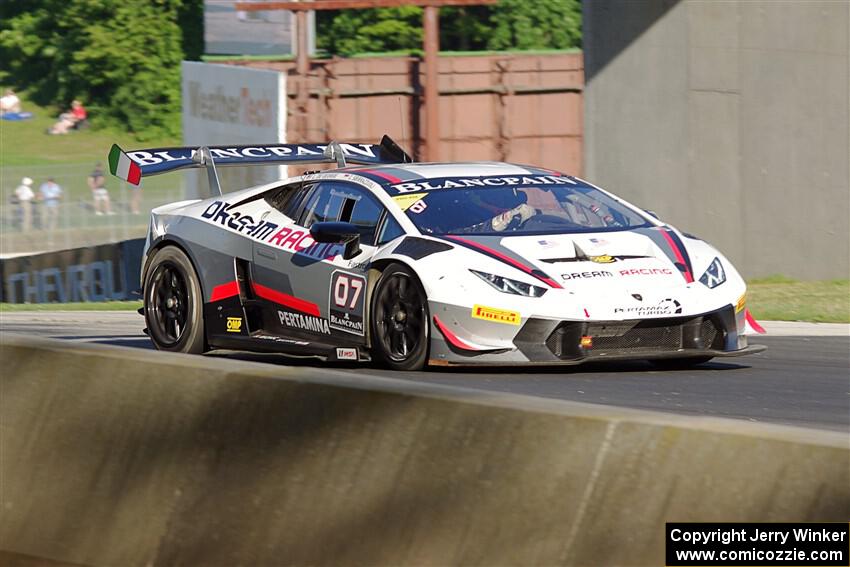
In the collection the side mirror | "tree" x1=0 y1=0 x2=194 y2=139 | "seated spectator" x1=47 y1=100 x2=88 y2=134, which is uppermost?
"tree" x1=0 y1=0 x2=194 y2=139

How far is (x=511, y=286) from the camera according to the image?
893 centimetres

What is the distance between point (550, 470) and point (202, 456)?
1.43 metres

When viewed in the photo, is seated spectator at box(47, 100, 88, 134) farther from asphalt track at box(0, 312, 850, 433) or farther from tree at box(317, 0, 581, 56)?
asphalt track at box(0, 312, 850, 433)

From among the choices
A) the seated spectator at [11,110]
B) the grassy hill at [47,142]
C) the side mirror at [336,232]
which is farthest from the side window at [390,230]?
the seated spectator at [11,110]

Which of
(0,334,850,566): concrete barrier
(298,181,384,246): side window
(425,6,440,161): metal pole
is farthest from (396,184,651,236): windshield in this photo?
(425,6,440,161): metal pole

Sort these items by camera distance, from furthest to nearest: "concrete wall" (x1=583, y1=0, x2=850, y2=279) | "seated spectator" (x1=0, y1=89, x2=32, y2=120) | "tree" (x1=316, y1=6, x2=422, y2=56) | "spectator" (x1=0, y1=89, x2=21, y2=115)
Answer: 1. "tree" (x1=316, y1=6, x2=422, y2=56)
2. "spectator" (x1=0, y1=89, x2=21, y2=115)
3. "seated spectator" (x1=0, y1=89, x2=32, y2=120)
4. "concrete wall" (x1=583, y1=0, x2=850, y2=279)

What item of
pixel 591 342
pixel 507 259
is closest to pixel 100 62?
pixel 507 259

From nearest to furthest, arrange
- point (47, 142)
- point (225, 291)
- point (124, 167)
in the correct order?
point (225, 291), point (124, 167), point (47, 142)

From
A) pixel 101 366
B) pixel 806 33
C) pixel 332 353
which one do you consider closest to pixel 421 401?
pixel 101 366

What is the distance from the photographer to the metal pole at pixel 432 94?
32219 mm

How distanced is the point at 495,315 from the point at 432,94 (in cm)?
2502

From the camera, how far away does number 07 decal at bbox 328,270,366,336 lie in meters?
9.59

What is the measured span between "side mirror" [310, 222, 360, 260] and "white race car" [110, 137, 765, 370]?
2 cm

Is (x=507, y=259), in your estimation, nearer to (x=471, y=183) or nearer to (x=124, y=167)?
(x=471, y=183)
